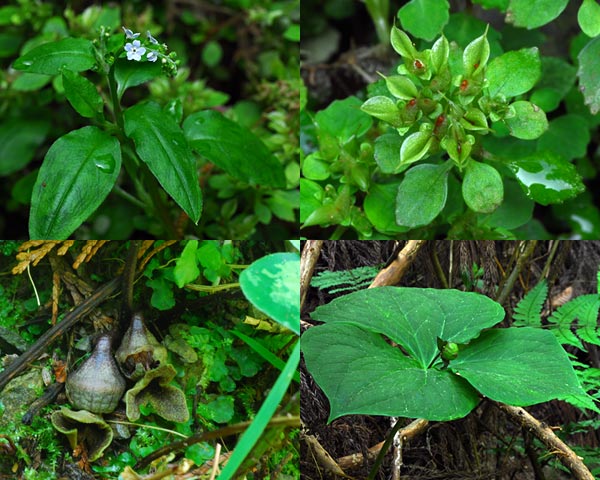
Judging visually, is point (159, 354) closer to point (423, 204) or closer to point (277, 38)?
point (423, 204)

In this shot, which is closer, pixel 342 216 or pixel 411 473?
pixel 411 473

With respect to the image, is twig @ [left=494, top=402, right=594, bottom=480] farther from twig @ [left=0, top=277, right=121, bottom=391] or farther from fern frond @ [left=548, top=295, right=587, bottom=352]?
twig @ [left=0, top=277, right=121, bottom=391]

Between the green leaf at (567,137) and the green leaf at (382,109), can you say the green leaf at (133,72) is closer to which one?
the green leaf at (382,109)

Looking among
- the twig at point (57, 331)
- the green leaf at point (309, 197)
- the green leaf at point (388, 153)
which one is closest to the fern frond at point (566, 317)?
the green leaf at point (388, 153)

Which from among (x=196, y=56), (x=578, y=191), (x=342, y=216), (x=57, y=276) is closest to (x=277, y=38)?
(x=196, y=56)

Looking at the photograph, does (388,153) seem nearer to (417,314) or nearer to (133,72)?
(417,314)
